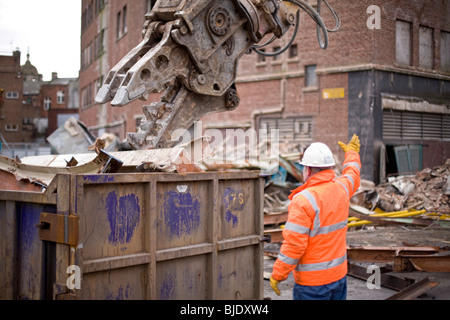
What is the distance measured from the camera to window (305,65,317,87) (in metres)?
17.9

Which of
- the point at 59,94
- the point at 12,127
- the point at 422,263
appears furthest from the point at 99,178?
the point at 59,94

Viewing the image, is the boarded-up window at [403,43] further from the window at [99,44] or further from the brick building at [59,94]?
the brick building at [59,94]

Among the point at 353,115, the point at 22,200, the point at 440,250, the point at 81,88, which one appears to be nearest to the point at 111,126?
the point at 81,88

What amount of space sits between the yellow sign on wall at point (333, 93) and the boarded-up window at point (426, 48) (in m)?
3.32

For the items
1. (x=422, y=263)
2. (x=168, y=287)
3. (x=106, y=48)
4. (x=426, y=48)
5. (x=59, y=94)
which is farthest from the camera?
(x=59, y=94)

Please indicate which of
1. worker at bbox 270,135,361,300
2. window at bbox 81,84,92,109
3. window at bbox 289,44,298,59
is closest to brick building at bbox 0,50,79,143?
window at bbox 81,84,92,109

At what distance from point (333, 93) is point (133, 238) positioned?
1468 centimetres

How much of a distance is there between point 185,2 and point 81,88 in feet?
116

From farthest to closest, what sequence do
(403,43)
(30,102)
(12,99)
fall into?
(30,102)
(12,99)
(403,43)

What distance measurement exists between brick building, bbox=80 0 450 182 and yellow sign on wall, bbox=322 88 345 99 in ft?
0.12

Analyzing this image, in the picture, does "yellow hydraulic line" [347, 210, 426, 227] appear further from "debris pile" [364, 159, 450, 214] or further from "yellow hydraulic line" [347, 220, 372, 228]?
"debris pile" [364, 159, 450, 214]

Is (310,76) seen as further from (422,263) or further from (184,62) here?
(184,62)

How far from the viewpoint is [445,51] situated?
727 inches

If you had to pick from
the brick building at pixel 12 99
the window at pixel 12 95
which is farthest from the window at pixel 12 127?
the window at pixel 12 95
